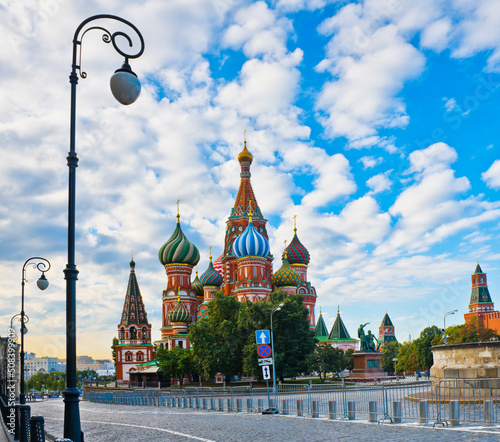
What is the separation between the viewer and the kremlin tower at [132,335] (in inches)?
3162

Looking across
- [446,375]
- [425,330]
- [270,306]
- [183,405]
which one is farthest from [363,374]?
[425,330]

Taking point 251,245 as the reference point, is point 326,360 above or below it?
below

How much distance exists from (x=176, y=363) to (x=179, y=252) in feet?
72.6

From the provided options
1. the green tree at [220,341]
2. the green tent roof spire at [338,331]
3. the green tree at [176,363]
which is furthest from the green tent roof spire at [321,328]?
the green tree at [220,341]

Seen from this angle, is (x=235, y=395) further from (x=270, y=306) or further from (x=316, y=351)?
(x=316, y=351)

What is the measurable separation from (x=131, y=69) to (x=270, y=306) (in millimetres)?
39302

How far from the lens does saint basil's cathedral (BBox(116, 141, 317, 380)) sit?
63625 mm

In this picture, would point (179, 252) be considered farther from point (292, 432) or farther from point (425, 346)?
point (292, 432)

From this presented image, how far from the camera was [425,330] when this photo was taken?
290 feet

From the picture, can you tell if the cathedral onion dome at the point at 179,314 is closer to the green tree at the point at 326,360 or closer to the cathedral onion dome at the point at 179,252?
the cathedral onion dome at the point at 179,252

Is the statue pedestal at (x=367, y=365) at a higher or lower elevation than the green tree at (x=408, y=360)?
higher

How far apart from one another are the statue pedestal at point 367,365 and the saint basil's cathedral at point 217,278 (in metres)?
14.8

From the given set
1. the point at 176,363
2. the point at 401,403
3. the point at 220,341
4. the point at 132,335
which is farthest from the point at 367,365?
the point at 132,335

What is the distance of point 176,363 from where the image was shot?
57.1 meters
